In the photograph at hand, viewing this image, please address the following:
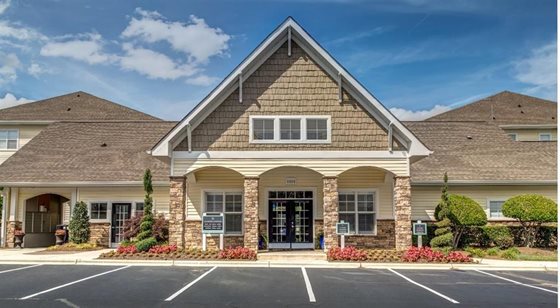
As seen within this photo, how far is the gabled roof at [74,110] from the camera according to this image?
3234cm

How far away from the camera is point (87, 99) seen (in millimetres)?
37375

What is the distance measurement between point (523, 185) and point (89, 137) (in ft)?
71.4

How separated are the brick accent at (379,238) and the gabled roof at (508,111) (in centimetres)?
1871

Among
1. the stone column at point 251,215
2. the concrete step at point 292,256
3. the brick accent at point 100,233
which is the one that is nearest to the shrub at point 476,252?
the concrete step at point 292,256

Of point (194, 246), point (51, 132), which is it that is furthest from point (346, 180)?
point (51, 132)

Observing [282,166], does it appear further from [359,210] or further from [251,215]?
[359,210]

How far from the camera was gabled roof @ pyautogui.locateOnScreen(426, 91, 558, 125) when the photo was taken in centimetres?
3531

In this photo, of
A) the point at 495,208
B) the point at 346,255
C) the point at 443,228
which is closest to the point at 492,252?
the point at 443,228

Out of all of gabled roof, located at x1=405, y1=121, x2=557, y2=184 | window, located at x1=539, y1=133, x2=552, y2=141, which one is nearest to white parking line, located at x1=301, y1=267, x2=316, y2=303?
gabled roof, located at x1=405, y1=121, x2=557, y2=184

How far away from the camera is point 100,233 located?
864 inches

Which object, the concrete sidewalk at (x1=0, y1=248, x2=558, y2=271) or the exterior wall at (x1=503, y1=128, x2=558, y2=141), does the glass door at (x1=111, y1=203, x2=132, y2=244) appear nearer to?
the concrete sidewalk at (x1=0, y1=248, x2=558, y2=271)

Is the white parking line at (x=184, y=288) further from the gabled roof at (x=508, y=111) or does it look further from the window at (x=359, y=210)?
the gabled roof at (x=508, y=111)

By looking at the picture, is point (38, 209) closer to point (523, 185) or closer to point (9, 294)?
point (9, 294)

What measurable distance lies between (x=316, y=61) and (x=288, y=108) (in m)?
2.15
